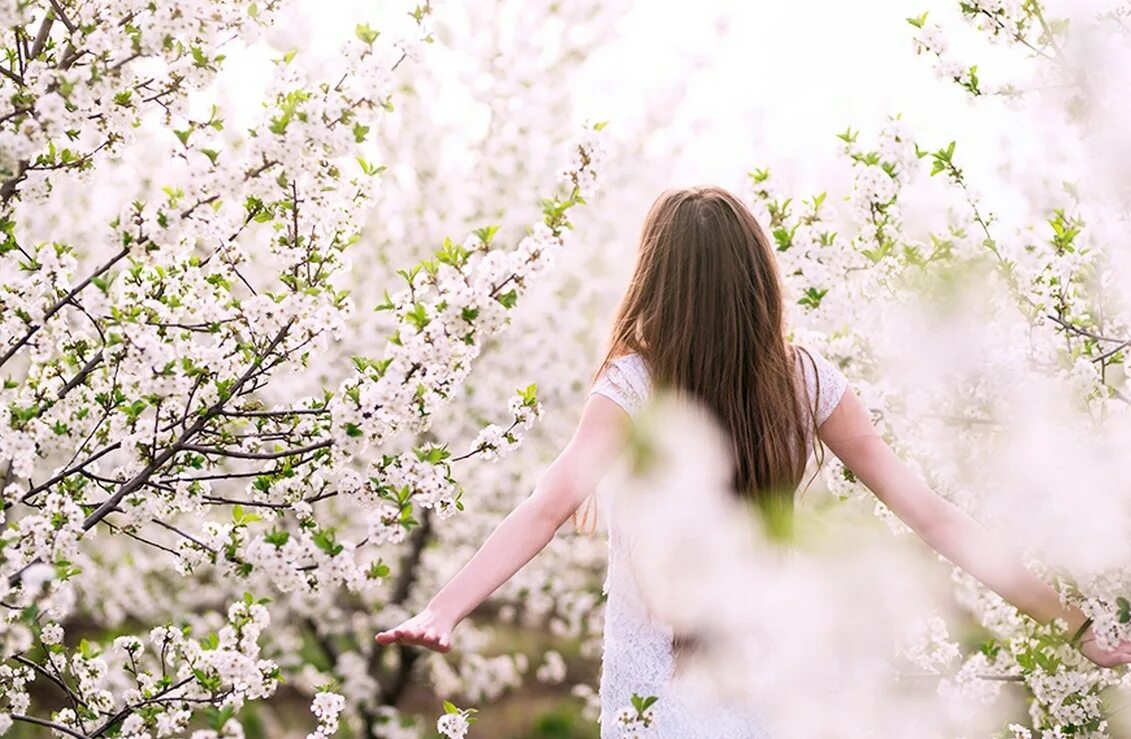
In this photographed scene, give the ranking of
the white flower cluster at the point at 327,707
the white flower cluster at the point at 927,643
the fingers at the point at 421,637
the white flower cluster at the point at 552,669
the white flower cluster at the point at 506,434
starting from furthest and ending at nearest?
the white flower cluster at the point at 552,669, the white flower cluster at the point at 927,643, the white flower cluster at the point at 506,434, the white flower cluster at the point at 327,707, the fingers at the point at 421,637

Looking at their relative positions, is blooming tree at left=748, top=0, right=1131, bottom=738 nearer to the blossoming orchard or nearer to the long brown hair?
the blossoming orchard

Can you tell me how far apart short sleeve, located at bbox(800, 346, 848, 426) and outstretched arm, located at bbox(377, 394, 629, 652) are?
40 centimetres

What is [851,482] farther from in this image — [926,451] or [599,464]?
[599,464]

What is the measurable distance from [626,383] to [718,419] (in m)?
0.17

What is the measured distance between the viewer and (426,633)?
179cm

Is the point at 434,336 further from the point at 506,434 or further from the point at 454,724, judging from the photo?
the point at 454,724

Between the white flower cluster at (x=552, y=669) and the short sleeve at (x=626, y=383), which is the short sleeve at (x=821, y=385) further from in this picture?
the white flower cluster at (x=552, y=669)

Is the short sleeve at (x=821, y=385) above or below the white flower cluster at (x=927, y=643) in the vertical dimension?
above

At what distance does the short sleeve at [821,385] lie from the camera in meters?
2.21

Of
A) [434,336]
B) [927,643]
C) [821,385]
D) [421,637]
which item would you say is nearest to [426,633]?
[421,637]

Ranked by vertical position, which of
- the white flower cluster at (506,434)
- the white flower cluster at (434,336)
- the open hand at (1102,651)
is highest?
the white flower cluster at (434,336)

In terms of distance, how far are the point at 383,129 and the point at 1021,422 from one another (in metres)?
4.71

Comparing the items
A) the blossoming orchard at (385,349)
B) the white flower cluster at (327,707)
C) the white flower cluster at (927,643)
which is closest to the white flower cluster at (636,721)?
the blossoming orchard at (385,349)

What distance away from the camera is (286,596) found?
6.48 metres
